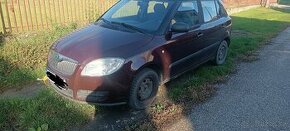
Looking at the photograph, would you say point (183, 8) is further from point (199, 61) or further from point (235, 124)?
point (235, 124)

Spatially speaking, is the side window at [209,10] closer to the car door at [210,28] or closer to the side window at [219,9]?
the car door at [210,28]

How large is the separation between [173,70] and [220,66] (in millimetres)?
2036

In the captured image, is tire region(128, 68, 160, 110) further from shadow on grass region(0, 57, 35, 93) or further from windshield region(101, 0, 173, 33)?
shadow on grass region(0, 57, 35, 93)

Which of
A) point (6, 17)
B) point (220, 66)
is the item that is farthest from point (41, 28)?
point (220, 66)

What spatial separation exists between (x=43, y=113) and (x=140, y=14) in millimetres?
2277

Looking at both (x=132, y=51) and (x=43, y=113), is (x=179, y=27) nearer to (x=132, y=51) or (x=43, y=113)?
(x=132, y=51)

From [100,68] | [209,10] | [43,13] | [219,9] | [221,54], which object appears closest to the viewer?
[100,68]

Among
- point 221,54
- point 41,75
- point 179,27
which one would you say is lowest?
point 41,75

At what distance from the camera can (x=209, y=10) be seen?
6055mm

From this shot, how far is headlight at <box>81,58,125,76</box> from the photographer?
12.9ft

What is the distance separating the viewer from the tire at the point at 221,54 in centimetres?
664

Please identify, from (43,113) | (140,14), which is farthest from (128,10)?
(43,113)

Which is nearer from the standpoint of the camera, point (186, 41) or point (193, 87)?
point (186, 41)

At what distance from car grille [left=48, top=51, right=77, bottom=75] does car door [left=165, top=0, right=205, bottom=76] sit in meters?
1.50
